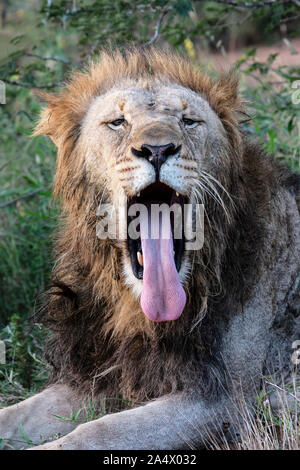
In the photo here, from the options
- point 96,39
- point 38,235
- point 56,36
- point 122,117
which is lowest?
point 38,235

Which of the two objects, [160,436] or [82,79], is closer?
[160,436]

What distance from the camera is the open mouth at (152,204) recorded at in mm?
3527

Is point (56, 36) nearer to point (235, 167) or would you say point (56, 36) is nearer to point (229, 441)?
point (235, 167)

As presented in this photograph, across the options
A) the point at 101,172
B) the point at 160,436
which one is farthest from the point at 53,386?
the point at 101,172

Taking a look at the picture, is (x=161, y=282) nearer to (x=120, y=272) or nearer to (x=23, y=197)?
(x=120, y=272)

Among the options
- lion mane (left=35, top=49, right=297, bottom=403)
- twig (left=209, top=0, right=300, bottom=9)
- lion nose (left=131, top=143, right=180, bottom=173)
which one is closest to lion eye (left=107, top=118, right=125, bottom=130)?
lion mane (left=35, top=49, right=297, bottom=403)

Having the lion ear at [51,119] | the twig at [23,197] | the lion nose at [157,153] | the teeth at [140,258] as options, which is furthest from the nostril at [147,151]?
the twig at [23,197]

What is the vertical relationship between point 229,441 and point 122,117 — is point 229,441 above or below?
below

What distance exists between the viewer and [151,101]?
365cm

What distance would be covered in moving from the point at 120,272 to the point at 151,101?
31.2 inches

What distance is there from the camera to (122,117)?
3.65 metres

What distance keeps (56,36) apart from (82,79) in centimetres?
436

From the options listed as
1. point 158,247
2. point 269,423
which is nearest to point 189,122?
point 158,247

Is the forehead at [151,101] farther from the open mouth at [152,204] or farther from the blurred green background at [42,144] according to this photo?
the blurred green background at [42,144]
